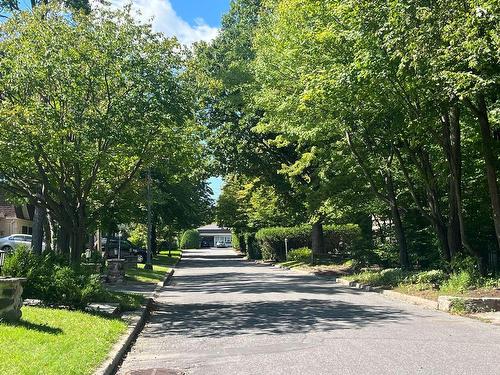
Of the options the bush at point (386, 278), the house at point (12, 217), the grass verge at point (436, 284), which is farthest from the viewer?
the house at point (12, 217)

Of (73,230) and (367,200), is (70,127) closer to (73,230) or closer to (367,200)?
(73,230)

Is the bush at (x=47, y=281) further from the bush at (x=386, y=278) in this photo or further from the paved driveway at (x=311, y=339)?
the bush at (x=386, y=278)

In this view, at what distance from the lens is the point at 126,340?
361 inches

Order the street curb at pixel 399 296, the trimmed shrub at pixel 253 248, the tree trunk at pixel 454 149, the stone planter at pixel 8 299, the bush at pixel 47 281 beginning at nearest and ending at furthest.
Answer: the stone planter at pixel 8 299 → the bush at pixel 47 281 → the street curb at pixel 399 296 → the tree trunk at pixel 454 149 → the trimmed shrub at pixel 253 248

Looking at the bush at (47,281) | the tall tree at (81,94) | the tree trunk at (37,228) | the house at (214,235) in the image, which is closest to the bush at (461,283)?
the tall tree at (81,94)

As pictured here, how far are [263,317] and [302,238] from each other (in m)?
29.6

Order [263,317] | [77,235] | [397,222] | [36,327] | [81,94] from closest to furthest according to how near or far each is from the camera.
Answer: [36,327] → [263,317] → [81,94] → [77,235] → [397,222]

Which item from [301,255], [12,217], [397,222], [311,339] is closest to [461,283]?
[311,339]

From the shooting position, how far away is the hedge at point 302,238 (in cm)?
3888

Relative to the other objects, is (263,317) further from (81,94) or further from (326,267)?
(326,267)

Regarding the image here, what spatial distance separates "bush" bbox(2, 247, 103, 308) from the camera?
11.9 meters

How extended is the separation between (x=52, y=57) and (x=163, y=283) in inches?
477

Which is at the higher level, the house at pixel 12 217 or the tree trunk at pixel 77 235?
the house at pixel 12 217

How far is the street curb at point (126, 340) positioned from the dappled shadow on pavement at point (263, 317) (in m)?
0.28
